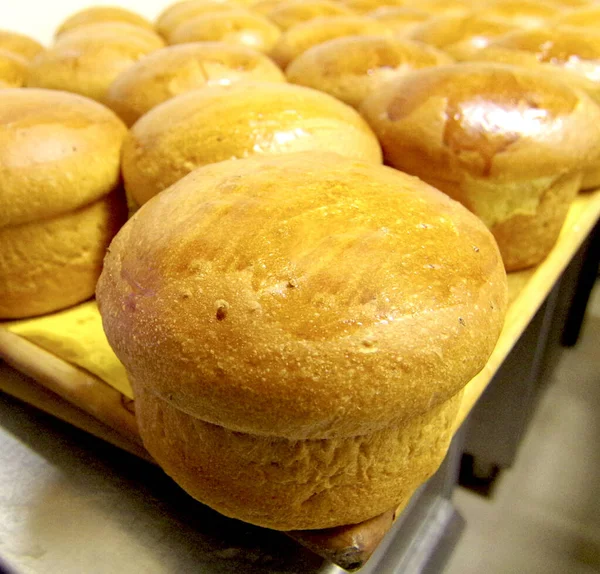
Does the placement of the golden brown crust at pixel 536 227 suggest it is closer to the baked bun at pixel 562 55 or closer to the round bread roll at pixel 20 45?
the baked bun at pixel 562 55

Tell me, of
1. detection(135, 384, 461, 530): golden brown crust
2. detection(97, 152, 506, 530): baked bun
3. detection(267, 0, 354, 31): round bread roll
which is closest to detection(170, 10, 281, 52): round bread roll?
detection(267, 0, 354, 31): round bread roll

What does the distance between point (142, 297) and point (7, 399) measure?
54cm

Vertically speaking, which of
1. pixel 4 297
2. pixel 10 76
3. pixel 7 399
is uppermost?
pixel 10 76

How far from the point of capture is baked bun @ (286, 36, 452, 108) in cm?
127

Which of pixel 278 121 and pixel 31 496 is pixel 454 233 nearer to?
pixel 278 121

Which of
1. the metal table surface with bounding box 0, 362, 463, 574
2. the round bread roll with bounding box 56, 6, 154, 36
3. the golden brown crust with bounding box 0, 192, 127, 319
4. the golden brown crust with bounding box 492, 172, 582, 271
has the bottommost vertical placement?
the metal table surface with bounding box 0, 362, 463, 574

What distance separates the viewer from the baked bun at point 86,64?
4.48 feet

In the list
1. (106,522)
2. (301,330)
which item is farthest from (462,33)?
(106,522)

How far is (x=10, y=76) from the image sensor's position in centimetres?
150

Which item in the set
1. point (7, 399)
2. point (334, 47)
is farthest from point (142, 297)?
point (334, 47)

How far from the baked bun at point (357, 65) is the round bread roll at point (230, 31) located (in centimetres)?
46

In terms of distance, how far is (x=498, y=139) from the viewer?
94 centimetres

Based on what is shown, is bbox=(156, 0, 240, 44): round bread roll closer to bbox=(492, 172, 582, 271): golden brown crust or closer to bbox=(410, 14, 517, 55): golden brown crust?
bbox=(410, 14, 517, 55): golden brown crust

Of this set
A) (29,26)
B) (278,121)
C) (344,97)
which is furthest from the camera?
(29,26)
